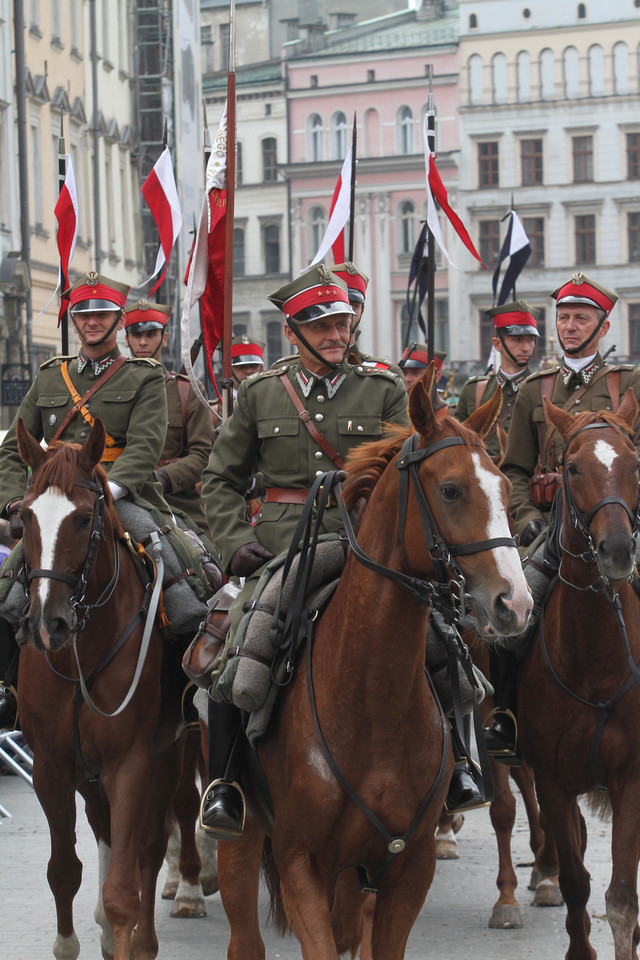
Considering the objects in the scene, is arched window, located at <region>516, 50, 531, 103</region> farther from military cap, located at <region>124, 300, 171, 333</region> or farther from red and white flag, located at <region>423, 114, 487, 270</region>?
military cap, located at <region>124, 300, 171, 333</region>

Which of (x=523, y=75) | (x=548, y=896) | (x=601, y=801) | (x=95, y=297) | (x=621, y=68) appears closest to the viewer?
(x=601, y=801)

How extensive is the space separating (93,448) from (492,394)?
4.50 meters

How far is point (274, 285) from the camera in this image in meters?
76.0

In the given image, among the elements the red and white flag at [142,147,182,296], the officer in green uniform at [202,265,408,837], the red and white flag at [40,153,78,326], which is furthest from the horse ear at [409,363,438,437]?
the red and white flag at [142,147,182,296]

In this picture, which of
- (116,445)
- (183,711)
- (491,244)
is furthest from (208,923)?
(491,244)

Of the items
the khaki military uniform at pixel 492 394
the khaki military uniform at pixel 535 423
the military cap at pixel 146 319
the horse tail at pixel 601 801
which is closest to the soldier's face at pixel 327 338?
the khaki military uniform at pixel 535 423

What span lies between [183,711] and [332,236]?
5111 mm

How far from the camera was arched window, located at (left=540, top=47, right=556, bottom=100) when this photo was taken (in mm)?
70188

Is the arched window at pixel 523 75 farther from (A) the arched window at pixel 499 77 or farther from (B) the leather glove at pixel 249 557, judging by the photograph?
(B) the leather glove at pixel 249 557

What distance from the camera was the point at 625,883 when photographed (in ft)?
18.7

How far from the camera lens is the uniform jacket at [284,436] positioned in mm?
5648

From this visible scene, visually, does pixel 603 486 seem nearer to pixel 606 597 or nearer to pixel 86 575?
pixel 606 597

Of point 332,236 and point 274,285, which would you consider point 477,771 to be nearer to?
point 332,236

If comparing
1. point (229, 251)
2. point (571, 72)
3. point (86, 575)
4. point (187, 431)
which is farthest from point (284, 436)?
point (571, 72)
